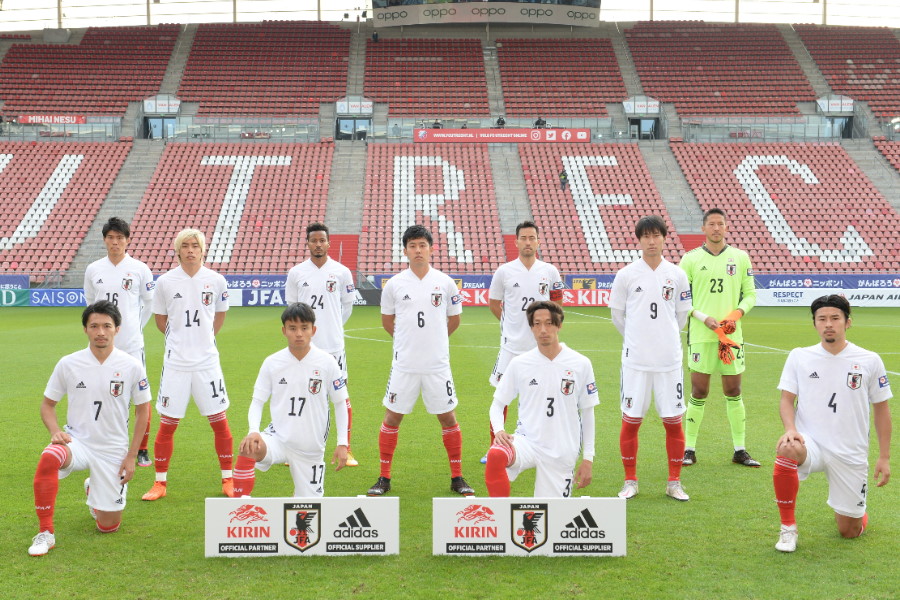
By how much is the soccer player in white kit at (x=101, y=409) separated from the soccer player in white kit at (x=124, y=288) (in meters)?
1.88

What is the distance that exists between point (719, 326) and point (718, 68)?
4139 centimetres

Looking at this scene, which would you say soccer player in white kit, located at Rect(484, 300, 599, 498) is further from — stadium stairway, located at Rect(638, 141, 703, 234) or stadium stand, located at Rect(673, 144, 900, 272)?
stadium stairway, located at Rect(638, 141, 703, 234)

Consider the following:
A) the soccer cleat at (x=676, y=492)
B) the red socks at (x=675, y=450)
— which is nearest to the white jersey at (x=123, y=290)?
the red socks at (x=675, y=450)

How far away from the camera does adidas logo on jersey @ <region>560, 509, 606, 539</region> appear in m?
5.36

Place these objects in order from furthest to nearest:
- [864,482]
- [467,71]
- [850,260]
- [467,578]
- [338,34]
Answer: [338,34] → [467,71] → [850,260] → [864,482] → [467,578]

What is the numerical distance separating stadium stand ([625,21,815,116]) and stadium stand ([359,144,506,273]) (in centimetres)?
1216

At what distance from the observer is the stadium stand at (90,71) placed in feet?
137

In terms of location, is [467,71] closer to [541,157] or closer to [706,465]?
[541,157]

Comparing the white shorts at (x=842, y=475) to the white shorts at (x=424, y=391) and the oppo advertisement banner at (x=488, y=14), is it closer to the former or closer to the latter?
the white shorts at (x=424, y=391)

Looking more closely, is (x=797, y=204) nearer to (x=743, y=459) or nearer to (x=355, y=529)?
(x=743, y=459)

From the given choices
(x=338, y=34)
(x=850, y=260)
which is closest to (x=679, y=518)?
(x=850, y=260)

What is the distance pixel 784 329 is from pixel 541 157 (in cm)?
2018

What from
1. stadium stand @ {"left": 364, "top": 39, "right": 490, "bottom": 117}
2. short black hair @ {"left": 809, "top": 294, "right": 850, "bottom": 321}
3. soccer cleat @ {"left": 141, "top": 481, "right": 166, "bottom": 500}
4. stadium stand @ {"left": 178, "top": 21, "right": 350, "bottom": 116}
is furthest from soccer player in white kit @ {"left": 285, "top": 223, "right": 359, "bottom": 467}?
stadium stand @ {"left": 178, "top": 21, "right": 350, "bottom": 116}

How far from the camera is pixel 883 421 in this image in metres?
5.68
